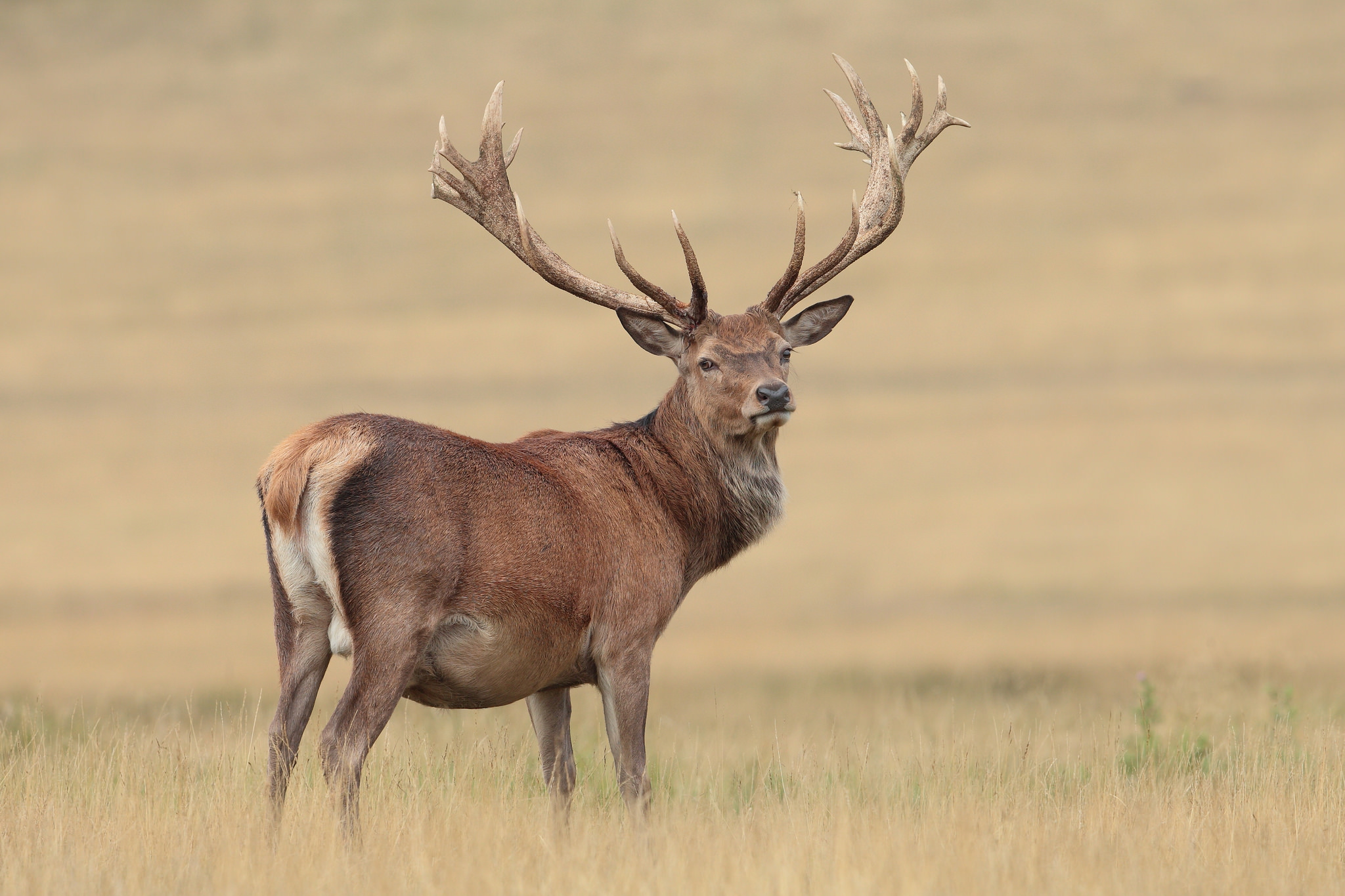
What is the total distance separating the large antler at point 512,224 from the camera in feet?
28.2

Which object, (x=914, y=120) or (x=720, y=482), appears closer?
(x=720, y=482)

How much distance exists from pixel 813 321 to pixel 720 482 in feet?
4.10

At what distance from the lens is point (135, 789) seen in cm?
738

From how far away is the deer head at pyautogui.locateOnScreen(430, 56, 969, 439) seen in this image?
830 centimetres

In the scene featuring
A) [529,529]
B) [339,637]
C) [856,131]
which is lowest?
[339,637]

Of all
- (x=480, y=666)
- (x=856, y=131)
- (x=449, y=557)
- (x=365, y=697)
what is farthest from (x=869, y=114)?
(x=365, y=697)

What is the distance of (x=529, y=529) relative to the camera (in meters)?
7.09

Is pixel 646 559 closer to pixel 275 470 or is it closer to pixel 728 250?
pixel 275 470

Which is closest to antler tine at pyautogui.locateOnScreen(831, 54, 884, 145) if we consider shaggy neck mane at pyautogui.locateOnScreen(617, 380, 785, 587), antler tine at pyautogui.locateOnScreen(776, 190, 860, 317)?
antler tine at pyautogui.locateOnScreen(776, 190, 860, 317)

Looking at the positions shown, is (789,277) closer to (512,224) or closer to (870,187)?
(870,187)

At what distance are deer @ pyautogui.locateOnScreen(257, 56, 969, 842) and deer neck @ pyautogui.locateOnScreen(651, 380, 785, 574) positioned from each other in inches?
0.4

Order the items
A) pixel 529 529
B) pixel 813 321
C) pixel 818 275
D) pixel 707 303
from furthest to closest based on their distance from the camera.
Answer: pixel 813 321 < pixel 818 275 < pixel 707 303 < pixel 529 529

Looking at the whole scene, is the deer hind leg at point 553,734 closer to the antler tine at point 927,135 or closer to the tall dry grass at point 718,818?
the tall dry grass at point 718,818

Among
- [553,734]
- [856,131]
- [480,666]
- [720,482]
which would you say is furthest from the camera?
[856,131]
